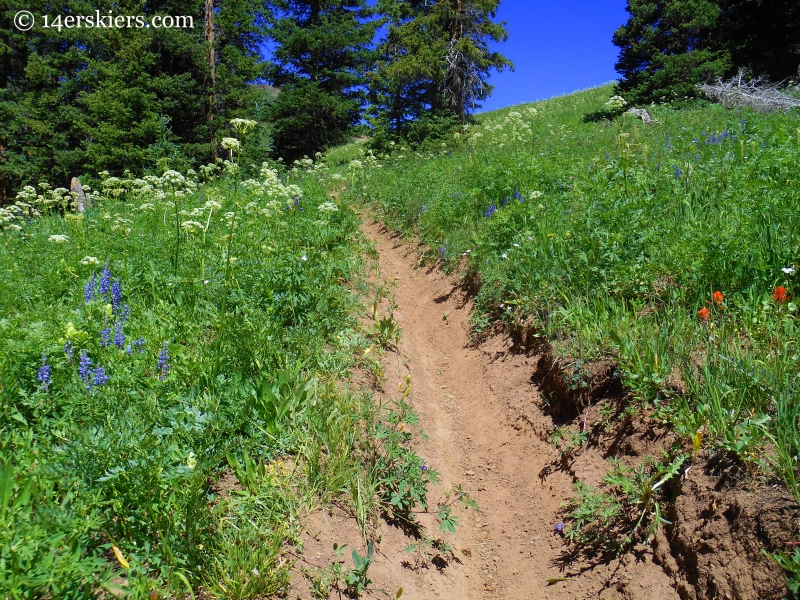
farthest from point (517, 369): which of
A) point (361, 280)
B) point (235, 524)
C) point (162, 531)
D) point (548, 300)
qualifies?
point (162, 531)

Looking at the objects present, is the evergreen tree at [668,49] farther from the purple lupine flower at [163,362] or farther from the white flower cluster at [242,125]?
the purple lupine flower at [163,362]

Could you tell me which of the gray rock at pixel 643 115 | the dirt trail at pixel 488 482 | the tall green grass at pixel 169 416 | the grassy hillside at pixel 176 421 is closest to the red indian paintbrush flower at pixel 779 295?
the dirt trail at pixel 488 482

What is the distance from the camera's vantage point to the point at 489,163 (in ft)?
32.7

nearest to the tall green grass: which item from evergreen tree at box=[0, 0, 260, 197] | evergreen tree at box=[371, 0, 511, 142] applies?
evergreen tree at box=[0, 0, 260, 197]

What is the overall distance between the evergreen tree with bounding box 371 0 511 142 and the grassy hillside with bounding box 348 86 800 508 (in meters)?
12.5

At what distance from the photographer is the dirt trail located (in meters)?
3.07

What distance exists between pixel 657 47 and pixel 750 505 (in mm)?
22024

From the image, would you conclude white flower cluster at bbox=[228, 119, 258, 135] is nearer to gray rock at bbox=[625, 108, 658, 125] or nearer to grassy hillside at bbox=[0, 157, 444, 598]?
grassy hillside at bbox=[0, 157, 444, 598]

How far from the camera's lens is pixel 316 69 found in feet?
82.8

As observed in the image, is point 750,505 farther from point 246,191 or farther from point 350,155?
point 350,155

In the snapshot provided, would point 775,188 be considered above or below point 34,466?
above

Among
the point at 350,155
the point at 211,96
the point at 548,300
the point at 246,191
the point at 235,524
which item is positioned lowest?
the point at 235,524

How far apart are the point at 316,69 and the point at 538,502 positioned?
1022 inches

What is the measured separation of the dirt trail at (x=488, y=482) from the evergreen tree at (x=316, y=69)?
20931mm
